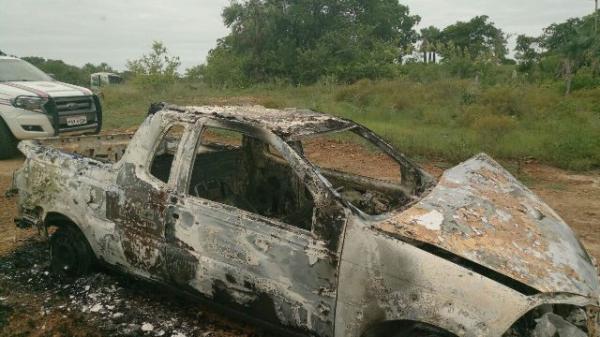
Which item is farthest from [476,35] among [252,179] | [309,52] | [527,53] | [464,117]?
[252,179]

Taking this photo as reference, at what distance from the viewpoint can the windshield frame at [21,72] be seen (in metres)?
8.93

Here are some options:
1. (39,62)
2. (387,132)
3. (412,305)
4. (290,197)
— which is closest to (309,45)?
(387,132)

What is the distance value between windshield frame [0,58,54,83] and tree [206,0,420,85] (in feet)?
59.3

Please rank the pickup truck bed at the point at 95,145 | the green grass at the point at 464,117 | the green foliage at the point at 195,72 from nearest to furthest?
the pickup truck bed at the point at 95,145 < the green grass at the point at 464,117 < the green foliage at the point at 195,72

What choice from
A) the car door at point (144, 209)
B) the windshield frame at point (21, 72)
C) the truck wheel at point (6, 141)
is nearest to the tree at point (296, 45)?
the windshield frame at point (21, 72)

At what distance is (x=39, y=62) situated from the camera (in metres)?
47.7

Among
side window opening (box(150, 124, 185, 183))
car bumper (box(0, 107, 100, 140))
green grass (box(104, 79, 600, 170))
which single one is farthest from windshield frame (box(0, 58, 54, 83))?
side window opening (box(150, 124, 185, 183))

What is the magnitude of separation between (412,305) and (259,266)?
958 millimetres

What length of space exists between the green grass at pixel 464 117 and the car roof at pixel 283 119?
6062 millimetres

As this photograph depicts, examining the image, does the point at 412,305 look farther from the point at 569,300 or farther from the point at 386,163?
the point at 386,163

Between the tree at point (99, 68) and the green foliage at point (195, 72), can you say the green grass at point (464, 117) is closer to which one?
the green foliage at point (195, 72)

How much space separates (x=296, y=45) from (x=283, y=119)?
27350 mm

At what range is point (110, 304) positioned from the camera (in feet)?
12.4

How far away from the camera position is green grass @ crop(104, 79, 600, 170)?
364 inches
